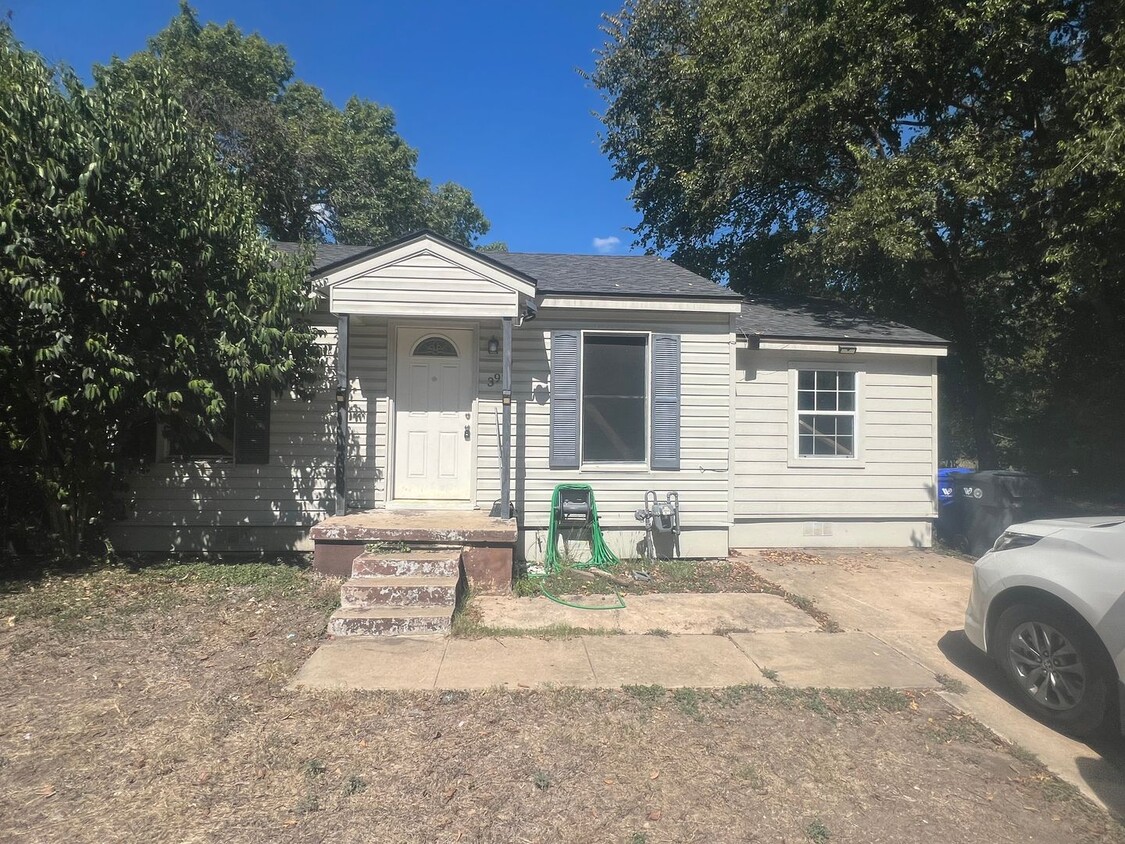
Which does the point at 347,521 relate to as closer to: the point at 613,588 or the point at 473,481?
the point at 473,481

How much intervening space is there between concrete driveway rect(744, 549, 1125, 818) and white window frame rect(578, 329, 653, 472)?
77.2 inches

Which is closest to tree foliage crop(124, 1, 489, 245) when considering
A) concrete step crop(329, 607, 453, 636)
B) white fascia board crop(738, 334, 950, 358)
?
white fascia board crop(738, 334, 950, 358)

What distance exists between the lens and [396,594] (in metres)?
5.36

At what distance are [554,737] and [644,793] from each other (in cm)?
65

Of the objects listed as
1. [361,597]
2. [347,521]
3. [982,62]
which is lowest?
[361,597]

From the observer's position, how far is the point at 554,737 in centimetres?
356

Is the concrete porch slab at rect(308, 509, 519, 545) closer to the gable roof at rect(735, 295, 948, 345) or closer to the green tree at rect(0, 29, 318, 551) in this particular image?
the green tree at rect(0, 29, 318, 551)

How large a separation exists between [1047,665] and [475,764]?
11.2 ft

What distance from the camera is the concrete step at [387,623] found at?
5.05 meters

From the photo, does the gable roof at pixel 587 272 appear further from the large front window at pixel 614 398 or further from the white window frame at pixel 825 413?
the white window frame at pixel 825 413

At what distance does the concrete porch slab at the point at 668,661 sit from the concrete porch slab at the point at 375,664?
117cm

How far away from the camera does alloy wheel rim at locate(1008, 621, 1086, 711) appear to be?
3708mm

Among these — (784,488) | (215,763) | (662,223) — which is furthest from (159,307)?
(662,223)

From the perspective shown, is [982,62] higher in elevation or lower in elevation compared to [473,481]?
higher
